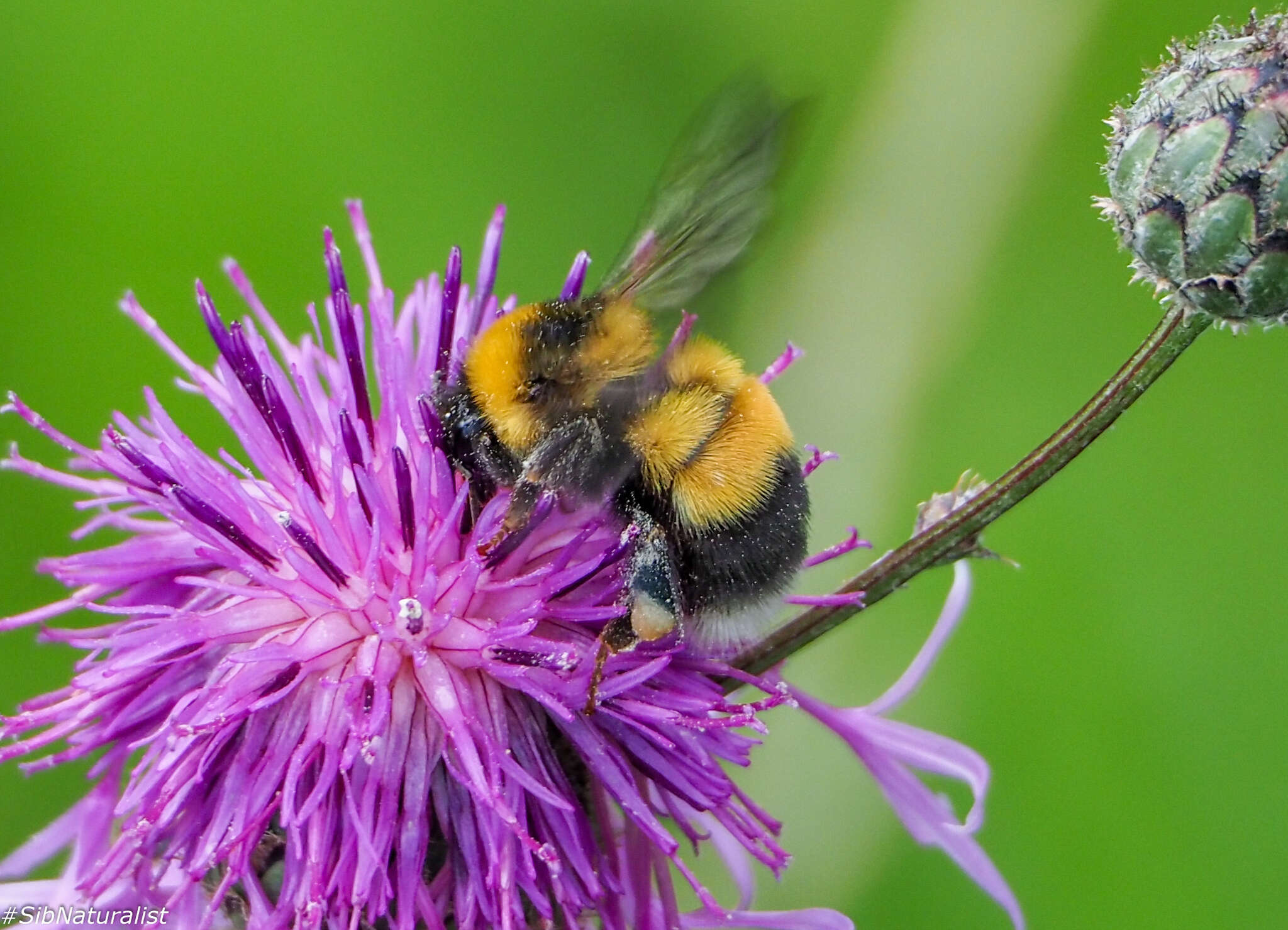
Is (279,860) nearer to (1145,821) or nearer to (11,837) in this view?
(11,837)

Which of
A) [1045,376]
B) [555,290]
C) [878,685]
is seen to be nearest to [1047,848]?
[878,685]

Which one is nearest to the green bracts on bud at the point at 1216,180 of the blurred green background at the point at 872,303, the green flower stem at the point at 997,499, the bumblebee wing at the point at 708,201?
the green flower stem at the point at 997,499

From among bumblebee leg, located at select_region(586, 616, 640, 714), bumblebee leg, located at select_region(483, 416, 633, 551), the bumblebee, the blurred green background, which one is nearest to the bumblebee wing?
the bumblebee

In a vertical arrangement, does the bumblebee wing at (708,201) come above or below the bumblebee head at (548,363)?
above

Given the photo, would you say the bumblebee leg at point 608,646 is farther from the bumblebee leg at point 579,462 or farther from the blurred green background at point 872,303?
the blurred green background at point 872,303

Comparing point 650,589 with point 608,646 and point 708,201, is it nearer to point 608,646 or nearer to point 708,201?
point 608,646

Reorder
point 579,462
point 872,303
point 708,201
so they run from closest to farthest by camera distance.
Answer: point 579,462
point 708,201
point 872,303

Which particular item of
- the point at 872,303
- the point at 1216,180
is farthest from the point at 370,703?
the point at 872,303
